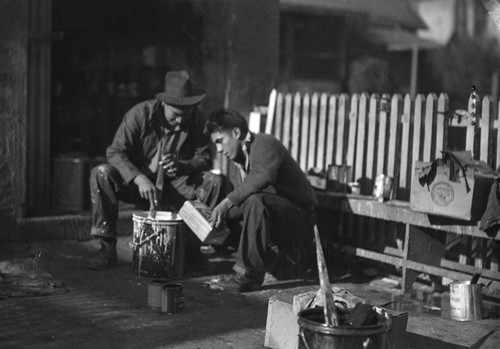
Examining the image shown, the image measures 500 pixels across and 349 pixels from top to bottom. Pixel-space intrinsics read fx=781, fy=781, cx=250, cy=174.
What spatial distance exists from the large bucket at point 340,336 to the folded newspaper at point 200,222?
294 centimetres

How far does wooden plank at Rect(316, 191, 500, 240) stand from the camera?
6.88 meters

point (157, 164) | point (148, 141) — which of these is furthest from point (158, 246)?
point (148, 141)

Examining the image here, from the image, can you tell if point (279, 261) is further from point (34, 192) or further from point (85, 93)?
point (85, 93)

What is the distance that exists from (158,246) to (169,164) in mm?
986

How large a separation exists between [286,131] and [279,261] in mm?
2424

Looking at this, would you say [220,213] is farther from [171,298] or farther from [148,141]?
[148,141]

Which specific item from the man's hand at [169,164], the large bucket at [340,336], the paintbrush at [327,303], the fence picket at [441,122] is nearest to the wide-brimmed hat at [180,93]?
the man's hand at [169,164]

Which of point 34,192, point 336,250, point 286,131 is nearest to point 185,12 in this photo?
point 286,131

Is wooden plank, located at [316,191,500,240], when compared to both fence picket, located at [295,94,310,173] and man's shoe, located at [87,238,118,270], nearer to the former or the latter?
fence picket, located at [295,94,310,173]

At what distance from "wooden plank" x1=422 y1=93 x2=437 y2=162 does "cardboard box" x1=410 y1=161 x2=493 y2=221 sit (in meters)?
0.82

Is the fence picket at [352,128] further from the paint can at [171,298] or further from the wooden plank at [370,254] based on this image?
the paint can at [171,298]

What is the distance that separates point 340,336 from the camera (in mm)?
4258

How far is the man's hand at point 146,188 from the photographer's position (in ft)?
25.1

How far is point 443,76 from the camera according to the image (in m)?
23.0
